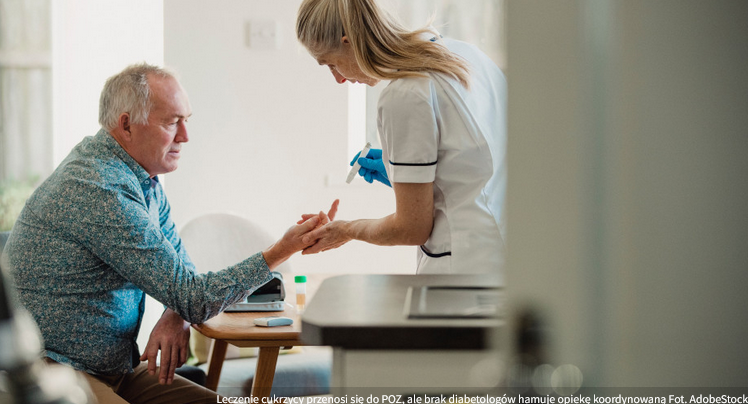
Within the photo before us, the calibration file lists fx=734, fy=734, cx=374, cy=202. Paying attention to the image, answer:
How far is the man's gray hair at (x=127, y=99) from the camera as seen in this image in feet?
5.65

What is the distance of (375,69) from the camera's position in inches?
56.7

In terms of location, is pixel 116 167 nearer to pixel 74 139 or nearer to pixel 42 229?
pixel 42 229

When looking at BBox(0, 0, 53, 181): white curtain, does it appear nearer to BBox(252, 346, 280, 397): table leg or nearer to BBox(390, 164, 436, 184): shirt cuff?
BBox(252, 346, 280, 397): table leg

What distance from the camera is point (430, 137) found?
4.57ft

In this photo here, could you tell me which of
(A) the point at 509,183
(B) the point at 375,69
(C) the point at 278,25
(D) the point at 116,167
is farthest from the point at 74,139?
(A) the point at 509,183

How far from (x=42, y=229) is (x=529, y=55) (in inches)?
56.2

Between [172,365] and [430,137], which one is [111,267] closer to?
[172,365]

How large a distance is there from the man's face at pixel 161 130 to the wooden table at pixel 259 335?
402 millimetres

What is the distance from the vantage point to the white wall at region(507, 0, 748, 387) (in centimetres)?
37

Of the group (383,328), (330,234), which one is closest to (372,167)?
(330,234)

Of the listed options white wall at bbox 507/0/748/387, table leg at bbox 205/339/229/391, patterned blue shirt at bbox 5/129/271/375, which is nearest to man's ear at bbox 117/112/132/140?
patterned blue shirt at bbox 5/129/271/375

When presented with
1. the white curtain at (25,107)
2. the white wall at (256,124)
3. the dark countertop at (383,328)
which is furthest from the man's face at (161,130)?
the white curtain at (25,107)

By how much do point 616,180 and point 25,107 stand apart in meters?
3.39

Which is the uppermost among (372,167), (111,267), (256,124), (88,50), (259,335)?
(88,50)
